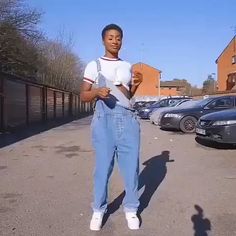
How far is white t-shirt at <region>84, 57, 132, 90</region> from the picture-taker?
Answer: 4531 millimetres

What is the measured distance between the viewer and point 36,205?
5.77 metres

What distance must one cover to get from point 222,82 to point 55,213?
6600 centimetres

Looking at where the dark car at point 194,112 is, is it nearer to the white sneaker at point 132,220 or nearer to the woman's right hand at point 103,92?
the white sneaker at point 132,220

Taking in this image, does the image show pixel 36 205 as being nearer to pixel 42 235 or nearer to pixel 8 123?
pixel 42 235

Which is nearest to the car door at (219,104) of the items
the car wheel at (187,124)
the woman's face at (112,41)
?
the car wheel at (187,124)

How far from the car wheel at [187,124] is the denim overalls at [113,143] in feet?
43.2

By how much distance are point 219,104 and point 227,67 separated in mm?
51846

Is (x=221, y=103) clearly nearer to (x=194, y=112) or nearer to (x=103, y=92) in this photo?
(x=194, y=112)

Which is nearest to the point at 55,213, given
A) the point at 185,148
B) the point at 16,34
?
the point at 185,148

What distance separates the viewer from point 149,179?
297 inches

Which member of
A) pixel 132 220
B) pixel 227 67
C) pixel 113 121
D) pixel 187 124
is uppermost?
pixel 227 67

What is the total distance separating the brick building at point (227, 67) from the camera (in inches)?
2530

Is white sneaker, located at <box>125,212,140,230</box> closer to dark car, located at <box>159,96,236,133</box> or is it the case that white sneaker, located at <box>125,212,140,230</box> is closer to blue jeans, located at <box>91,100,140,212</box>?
blue jeans, located at <box>91,100,140,212</box>

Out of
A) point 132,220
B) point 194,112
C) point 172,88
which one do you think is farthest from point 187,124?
point 172,88
